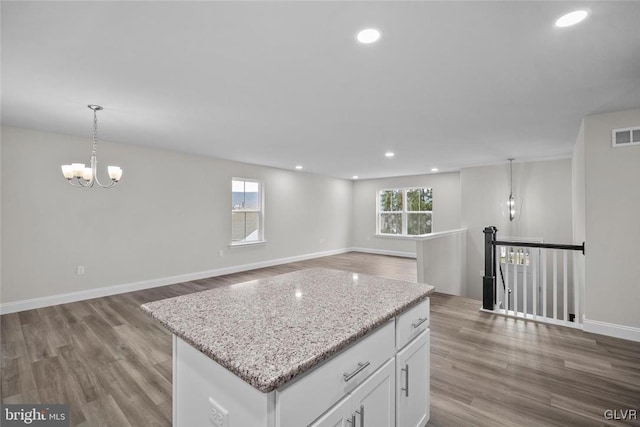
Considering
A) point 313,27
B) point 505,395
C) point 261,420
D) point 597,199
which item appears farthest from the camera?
point 597,199

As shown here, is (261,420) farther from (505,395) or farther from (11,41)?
(11,41)

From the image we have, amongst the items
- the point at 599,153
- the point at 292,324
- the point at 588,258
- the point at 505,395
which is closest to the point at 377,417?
the point at 292,324

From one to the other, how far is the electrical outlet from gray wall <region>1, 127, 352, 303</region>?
4486 millimetres

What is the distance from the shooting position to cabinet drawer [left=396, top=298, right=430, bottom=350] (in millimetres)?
1387

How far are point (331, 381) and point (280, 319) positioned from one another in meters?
0.34

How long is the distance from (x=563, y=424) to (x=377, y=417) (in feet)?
4.80

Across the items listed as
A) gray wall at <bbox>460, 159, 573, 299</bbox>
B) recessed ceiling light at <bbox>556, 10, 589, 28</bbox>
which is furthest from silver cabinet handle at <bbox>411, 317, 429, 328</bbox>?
gray wall at <bbox>460, 159, 573, 299</bbox>

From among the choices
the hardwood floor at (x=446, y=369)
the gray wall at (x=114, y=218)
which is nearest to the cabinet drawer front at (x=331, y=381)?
the hardwood floor at (x=446, y=369)

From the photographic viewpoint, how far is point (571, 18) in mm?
1562

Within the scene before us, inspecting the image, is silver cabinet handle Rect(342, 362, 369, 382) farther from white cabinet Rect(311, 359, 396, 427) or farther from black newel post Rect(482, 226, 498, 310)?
black newel post Rect(482, 226, 498, 310)

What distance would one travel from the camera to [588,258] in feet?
10.1

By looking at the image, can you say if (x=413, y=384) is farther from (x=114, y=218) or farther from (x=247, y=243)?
(x=247, y=243)

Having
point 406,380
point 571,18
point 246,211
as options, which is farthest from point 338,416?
point 246,211

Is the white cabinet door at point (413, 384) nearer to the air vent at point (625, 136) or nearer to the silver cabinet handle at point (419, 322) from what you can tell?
the silver cabinet handle at point (419, 322)
